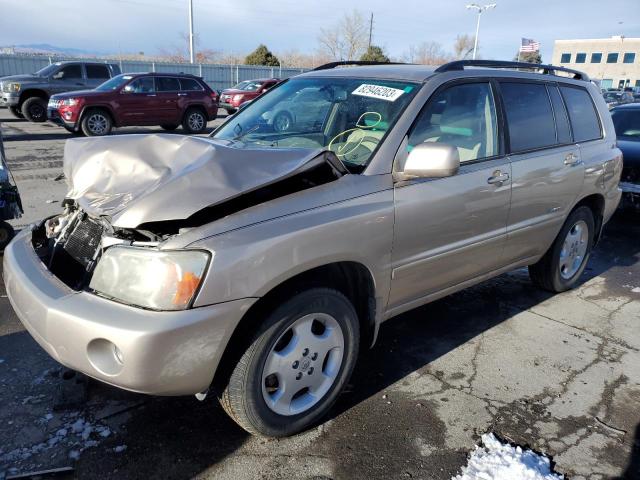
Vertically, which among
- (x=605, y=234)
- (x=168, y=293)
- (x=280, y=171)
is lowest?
(x=605, y=234)

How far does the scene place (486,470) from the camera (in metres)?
2.43

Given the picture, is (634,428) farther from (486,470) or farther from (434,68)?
Answer: (434,68)

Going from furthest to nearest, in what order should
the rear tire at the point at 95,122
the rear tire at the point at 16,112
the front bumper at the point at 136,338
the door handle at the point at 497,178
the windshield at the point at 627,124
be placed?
1. the rear tire at the point at 16,112
2. the rear tire at the point at 95,122
3. the windshield at the point at 627,124
4. the door handle at the point at 497,178
5. the front bumper at the point at 136,338

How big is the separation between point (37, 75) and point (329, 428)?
1730cm

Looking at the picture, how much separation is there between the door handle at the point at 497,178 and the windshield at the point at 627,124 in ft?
18.9

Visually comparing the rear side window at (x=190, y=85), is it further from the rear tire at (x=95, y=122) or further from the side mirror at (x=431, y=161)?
the side mirror at (x=431, y=161)

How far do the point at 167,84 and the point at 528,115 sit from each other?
43.5 feet

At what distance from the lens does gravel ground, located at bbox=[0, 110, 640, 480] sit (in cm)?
245

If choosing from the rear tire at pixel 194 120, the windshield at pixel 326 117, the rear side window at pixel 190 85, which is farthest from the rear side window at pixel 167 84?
the windshield at pixel 326 117

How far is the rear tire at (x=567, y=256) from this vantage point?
4.43m

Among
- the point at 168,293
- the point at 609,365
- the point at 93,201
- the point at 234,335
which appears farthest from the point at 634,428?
the point at 93,201

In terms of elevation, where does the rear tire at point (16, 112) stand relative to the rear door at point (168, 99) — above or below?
below

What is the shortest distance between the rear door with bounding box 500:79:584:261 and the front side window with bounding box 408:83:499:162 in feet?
0.63

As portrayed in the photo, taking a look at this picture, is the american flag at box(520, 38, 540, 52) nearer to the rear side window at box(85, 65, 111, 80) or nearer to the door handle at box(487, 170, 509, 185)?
the rear side window at box(85, 65, 111, 80)
